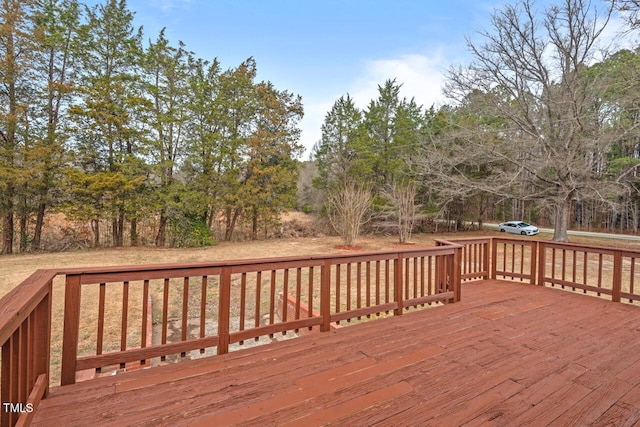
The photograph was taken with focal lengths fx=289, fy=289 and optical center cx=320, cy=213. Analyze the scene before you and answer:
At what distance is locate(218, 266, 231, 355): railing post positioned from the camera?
2280 millimetres

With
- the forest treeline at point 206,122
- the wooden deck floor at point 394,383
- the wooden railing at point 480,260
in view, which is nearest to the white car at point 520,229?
the forest treeline at point 206,122

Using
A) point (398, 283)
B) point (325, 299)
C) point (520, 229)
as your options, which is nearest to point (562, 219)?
point (520, 229)

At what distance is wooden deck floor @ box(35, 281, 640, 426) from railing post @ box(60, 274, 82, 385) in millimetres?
101

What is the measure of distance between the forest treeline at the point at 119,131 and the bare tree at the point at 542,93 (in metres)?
8.14

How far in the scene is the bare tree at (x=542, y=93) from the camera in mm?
9203

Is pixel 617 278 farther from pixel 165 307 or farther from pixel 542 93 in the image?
pixel 542 93

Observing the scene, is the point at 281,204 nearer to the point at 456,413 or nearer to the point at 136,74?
the point at 136,74

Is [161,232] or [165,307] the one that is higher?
[165,307]

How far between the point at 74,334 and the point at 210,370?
→ 2.91 feet

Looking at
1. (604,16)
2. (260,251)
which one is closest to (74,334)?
(260,251)

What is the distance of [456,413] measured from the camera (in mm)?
1629

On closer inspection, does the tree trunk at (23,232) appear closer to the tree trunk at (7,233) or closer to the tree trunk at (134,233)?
the tree trunk at (7,233)

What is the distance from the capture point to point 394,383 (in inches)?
75.0

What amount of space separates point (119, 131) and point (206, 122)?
2.90 meters
